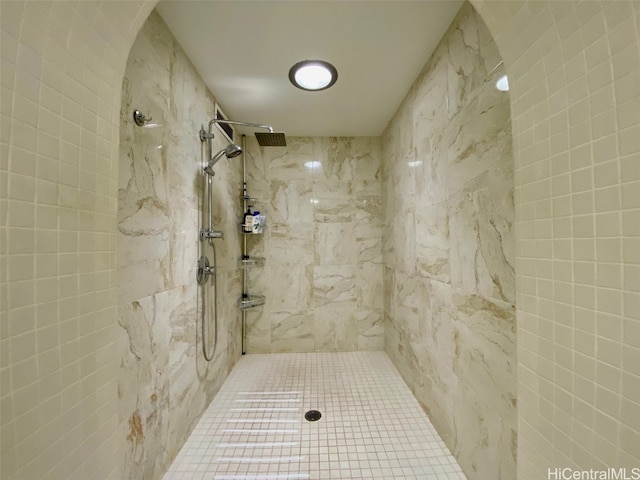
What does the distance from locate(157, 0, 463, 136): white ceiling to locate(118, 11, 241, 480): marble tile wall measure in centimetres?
16

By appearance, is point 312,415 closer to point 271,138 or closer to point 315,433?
point 315,433

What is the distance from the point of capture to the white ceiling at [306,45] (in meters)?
1.12

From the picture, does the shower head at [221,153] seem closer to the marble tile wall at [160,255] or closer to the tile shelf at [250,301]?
the marble tile wall at [160,255]

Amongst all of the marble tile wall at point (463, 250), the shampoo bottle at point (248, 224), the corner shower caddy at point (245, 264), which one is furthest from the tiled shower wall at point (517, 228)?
the corner shower caddy at point (245, 264)

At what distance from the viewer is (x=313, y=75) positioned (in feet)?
5.12

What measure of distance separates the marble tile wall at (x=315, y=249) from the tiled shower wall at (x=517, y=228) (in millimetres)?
1866

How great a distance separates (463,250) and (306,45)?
1303 millimetres

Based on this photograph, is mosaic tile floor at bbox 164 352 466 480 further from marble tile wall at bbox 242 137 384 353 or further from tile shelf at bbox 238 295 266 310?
tile shelf at bbox 238 295 266 310

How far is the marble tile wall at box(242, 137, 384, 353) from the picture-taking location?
8.19 ft

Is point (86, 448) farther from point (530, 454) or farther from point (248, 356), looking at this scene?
point (248, 356)

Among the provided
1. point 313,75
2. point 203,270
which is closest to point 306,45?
point 313,75

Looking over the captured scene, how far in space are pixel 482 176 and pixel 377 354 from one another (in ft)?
6.47

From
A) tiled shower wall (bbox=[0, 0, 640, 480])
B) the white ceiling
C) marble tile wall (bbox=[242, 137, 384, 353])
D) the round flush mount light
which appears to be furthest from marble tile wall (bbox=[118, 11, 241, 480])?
marble tile wall (bbox=[242, 137, 384, 353])

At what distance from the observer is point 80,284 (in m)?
0.55
